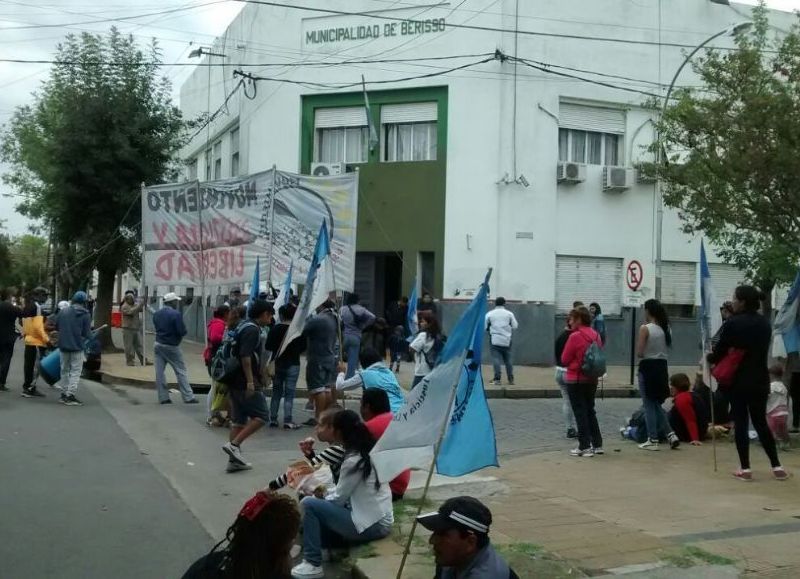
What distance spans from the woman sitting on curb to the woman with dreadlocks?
286cm

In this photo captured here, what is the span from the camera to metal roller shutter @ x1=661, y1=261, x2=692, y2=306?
24.7m

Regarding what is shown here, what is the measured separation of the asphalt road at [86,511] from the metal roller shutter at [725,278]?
18.4m

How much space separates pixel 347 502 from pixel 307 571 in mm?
522

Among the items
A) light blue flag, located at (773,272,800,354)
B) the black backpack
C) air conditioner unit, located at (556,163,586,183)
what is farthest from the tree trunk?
light blue flag, located at (773,272,800,354)

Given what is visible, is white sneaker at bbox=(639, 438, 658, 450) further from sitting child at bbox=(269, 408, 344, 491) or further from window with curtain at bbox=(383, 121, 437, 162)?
window with curtain at bbox=(383, 121, 437, 162)

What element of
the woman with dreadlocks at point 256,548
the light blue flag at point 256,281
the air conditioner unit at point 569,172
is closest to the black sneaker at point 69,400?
the light blue flag at point 256,281

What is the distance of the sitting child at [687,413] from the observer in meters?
11.1

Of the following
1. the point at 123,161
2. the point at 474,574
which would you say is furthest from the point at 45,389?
the point at 474,574

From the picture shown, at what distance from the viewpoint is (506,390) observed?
57.1 ft

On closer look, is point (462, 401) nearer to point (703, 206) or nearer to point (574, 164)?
point (703, 206)

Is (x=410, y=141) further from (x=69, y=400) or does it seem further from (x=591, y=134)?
(x=69, y=400)

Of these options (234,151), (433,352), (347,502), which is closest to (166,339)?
(433,352)

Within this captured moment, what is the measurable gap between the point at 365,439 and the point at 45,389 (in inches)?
449

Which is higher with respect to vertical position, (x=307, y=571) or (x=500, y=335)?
(x=500, y=335)
